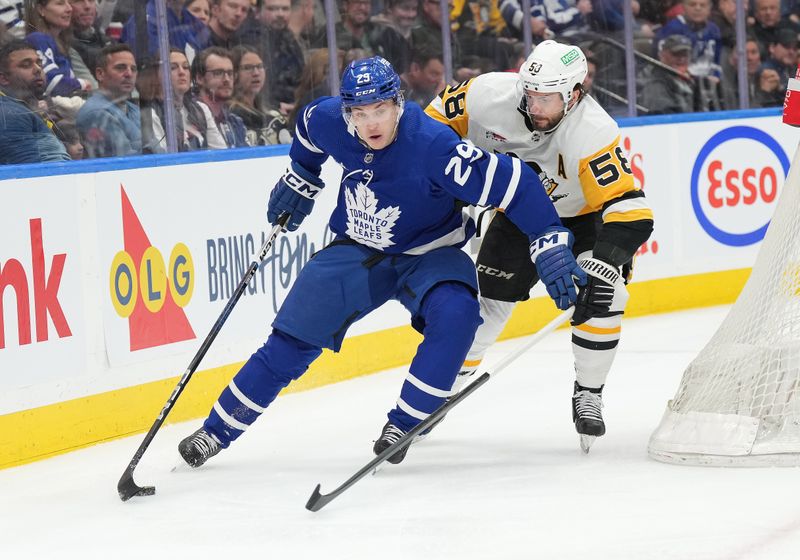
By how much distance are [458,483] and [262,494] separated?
1.63 feet

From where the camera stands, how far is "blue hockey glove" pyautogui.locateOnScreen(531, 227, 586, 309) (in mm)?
3299

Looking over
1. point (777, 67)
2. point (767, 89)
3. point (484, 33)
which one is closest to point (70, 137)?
point (484, 33)

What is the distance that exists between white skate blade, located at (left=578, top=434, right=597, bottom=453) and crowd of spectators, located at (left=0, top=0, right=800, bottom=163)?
6.11 feet

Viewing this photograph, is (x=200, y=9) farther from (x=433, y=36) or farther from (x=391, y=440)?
(x=391, y=440)

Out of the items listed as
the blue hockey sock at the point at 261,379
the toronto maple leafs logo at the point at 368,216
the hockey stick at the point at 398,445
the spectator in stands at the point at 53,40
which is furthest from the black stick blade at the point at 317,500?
the spectator in stands at the point at 53,40

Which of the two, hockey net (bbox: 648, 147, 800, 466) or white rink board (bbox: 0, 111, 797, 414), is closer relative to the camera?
hockey net (bbox: 648, 147, 800, 466)

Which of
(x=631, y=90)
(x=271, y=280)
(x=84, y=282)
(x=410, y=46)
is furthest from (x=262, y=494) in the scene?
(x=631, y=90)

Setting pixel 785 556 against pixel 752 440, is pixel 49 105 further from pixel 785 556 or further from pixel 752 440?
pixel 785 556

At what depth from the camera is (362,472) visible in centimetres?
315

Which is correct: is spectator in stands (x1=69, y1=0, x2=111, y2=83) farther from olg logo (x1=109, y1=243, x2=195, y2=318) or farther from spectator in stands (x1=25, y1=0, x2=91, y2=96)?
olg logo (x1=109, y1=243, x2=195, y2=318)

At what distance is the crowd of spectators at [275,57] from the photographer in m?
4.29

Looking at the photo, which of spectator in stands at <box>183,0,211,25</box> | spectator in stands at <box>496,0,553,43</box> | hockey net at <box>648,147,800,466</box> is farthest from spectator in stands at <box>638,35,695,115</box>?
hockey net at <box>648,147,800,466</box>

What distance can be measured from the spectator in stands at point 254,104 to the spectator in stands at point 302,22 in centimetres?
24

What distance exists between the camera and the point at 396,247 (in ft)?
11.5
